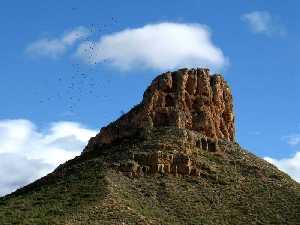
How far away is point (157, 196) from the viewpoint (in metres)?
101

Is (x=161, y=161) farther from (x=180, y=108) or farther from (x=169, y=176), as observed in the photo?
(x=180, y=108)

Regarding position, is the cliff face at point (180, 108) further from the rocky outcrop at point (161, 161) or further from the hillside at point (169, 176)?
the rocky outcrop at point (161, 161)

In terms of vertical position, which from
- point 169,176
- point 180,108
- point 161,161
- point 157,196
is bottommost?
point 157,196

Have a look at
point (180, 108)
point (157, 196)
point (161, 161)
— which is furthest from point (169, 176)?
point (180, 108)

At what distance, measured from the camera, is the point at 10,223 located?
90188 millimetres

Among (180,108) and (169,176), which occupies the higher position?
(180,108)

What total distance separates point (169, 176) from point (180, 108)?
16844mm

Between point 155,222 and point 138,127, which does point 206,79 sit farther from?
point 155,222

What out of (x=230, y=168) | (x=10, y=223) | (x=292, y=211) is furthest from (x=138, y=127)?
(x=10, y=223)

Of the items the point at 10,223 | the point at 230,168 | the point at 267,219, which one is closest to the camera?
the point at 10,223

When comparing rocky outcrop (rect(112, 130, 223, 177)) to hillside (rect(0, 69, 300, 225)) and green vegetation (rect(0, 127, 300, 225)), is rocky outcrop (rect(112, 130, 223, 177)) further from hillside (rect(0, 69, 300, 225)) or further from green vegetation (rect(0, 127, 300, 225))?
green vegetation (rect(0, 127, 300, 225))

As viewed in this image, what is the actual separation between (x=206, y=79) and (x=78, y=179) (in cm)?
2900

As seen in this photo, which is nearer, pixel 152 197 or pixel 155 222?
pixel 155 222

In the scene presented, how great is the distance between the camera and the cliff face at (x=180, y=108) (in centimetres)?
12069
